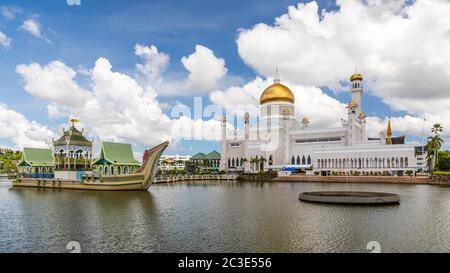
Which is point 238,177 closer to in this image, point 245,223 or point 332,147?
point 332,147

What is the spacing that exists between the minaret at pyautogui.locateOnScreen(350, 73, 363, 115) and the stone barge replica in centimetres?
5628

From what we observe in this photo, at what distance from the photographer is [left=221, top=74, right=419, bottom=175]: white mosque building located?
222 feet

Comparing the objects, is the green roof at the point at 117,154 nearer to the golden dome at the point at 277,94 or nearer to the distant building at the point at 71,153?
the distant building at the point at 71,153

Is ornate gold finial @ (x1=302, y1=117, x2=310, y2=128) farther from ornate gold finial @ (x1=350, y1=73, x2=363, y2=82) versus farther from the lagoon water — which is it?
the lagoon water

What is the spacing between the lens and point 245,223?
20469mm

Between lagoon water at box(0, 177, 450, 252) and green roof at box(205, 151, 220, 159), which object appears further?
green roof at box(205, 151, 220, 159)

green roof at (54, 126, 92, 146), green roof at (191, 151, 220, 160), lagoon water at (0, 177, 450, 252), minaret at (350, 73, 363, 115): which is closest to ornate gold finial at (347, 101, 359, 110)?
minaret at (350, 73, 363, 115)

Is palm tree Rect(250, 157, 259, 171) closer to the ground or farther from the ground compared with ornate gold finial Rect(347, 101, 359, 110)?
closer to the ground

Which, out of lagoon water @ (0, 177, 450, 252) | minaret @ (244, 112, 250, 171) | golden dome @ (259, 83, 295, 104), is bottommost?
lagoon water @ (0, 177, 450, 252)

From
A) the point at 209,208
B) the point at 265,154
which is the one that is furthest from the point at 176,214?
the point at 265,154

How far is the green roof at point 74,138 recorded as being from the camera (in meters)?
53.3
